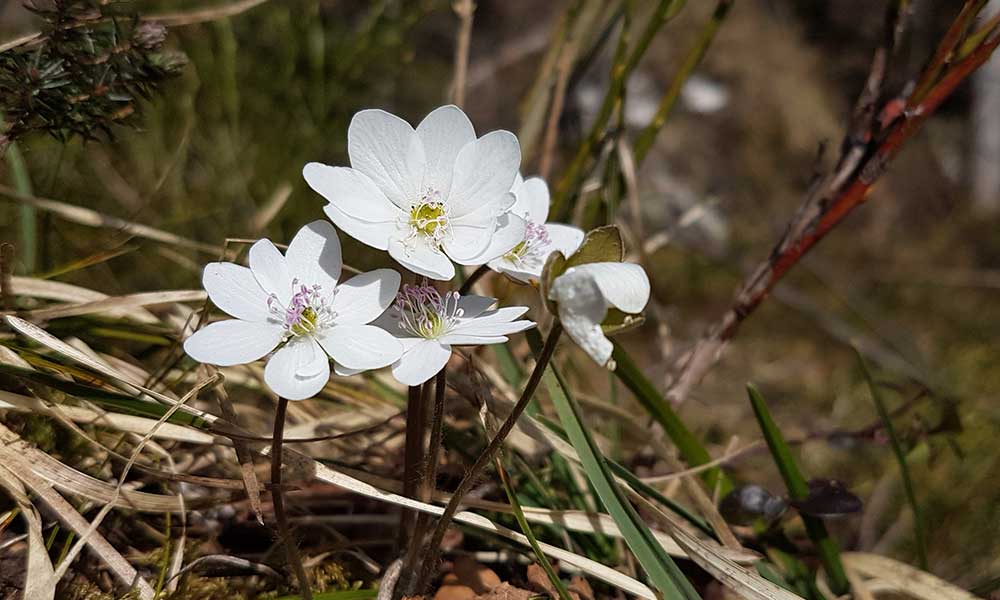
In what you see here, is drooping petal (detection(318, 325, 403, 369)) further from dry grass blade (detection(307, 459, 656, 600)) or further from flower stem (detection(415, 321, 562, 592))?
dry grass blade (detection(307, 459, 656, 600))

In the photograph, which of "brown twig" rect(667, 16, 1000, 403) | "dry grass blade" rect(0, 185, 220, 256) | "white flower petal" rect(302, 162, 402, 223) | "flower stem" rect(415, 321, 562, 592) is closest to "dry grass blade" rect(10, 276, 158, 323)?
"dry grass blade" rect(0, 185, 220, 256)

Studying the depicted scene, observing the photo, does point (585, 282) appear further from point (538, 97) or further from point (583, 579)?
point (538, 97)

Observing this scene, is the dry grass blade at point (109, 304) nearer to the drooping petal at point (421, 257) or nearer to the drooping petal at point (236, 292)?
the drooping petal at point (236, 292)

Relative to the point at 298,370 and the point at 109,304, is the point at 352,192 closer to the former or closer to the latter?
the point at 298,370

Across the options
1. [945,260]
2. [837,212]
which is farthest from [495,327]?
Answer: [945,260]

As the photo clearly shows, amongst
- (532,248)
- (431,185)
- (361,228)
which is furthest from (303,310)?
(532,248)

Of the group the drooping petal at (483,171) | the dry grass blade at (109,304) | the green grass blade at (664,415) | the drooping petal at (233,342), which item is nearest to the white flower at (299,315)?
the drooping petal at (233,342)
